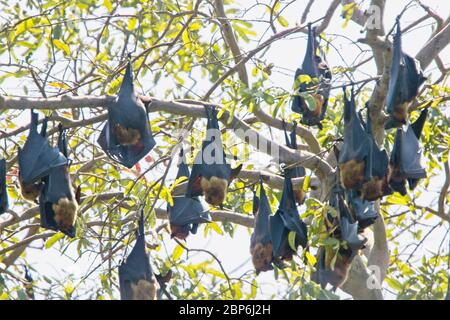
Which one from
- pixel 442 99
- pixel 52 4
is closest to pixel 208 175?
pixel 442 99

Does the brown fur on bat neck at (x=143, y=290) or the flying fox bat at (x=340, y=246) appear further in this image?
the brown fur on bat neck at (x=143, y=290)

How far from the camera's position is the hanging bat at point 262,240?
6.93m

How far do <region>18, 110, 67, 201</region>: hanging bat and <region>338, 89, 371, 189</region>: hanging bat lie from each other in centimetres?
166

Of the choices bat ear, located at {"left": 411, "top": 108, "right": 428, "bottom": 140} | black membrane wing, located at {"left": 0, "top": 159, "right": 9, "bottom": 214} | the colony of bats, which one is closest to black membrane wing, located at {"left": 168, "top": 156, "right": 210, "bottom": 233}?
the colony of bats

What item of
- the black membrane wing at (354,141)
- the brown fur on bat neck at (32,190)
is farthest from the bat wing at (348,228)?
the brown fur on bat neck at (32,190)

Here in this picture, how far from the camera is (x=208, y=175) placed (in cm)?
702

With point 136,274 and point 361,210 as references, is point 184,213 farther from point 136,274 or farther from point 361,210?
point 361,210

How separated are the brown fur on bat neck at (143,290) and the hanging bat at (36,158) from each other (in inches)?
34.2

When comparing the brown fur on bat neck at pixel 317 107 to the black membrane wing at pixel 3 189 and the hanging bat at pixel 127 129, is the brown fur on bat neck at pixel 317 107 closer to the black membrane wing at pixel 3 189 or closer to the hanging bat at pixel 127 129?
the hanging bat at pixel 127 129

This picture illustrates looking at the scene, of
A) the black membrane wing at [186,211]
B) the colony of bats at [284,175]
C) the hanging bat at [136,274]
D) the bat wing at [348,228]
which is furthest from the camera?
the black membrane wing at [186,211]

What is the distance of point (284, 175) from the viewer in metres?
6.88

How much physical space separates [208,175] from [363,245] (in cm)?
108

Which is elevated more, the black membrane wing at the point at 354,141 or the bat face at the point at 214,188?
the black membrane wing at the point at 354,141
